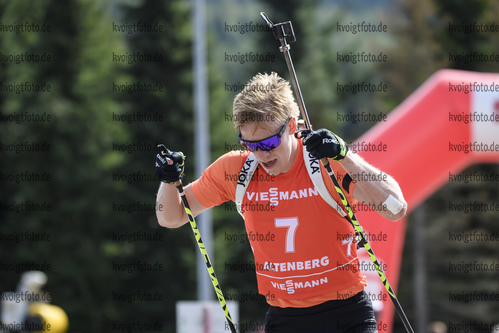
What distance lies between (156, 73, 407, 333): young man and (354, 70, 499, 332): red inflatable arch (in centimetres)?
401

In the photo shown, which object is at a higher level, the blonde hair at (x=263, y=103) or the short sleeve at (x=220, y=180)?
the blonde hair at (x=263, y=103)

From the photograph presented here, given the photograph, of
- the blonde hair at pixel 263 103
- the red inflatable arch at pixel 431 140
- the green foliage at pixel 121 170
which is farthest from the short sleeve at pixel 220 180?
the green foliage at pixel 121 170

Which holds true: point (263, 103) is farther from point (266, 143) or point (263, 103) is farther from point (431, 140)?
point (431, 140)

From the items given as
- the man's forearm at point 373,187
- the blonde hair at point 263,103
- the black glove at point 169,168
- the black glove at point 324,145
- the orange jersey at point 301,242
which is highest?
the blonde hair at point 263,103

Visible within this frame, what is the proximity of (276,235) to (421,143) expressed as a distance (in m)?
4.43

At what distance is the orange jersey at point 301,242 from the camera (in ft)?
12.0

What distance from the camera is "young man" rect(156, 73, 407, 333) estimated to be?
3.64 metres

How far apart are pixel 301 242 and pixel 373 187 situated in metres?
0.47

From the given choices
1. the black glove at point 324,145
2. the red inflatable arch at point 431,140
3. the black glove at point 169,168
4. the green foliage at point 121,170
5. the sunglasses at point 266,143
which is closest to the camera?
the black glove at point 324,145

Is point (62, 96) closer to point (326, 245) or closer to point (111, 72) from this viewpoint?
point (111, 72)

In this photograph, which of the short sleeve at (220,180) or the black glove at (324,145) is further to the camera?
the short sleeve at (220,180)

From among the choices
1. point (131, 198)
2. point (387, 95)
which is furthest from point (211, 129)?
point (387, 95)

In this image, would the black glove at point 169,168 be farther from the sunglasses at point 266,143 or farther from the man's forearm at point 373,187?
Result: the man's forearm at point 373,187

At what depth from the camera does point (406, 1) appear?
25203 mm
